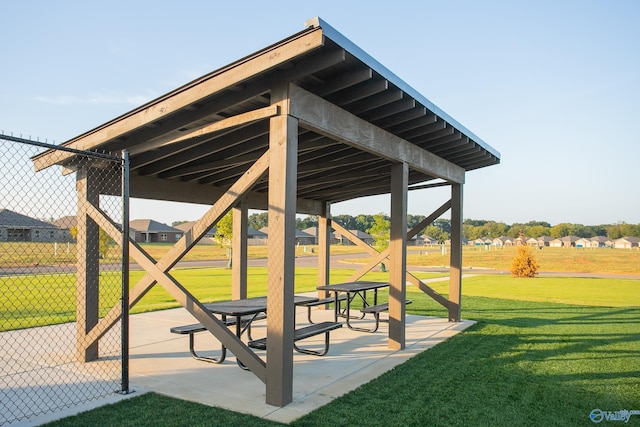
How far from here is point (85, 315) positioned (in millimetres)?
5867

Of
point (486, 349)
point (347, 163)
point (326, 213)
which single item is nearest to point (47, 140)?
point (347, 163)

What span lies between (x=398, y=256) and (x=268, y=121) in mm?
2996

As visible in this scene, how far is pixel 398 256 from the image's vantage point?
686cm

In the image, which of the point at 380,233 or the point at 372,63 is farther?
the point at 380,233

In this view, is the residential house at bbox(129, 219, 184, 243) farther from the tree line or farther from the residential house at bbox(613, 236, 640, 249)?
the residential house at bbox(613, 236, 640, 249)

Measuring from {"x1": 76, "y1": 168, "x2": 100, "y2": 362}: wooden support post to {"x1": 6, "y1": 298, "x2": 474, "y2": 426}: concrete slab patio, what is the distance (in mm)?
698

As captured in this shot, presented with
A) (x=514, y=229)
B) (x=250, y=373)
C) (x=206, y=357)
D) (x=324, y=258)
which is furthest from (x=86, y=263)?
(x=514, y=229)

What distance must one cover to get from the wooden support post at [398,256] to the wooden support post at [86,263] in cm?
417

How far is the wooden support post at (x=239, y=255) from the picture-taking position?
862cm

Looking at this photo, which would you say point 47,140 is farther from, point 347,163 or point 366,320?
point 366,320

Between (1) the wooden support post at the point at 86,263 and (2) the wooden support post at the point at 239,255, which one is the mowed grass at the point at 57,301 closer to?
(1) the wooden support post at the point at 86,263

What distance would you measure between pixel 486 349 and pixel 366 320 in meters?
3.10

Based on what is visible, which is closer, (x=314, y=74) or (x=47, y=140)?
(x=47, y=140)

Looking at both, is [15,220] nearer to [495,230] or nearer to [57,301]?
[57,301]
